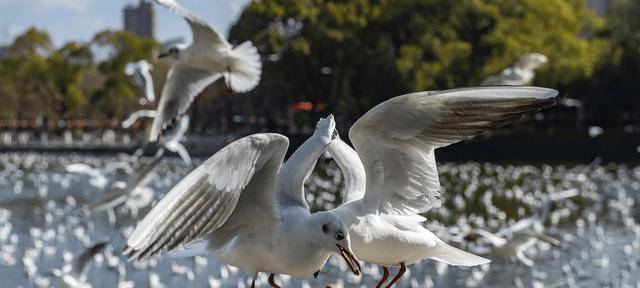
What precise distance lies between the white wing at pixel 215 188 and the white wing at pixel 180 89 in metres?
4.73

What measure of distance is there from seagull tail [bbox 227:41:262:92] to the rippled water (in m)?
1.86

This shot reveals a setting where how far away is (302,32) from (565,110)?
12154 mm

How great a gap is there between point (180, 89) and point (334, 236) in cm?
510

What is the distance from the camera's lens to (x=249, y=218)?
5.73 m

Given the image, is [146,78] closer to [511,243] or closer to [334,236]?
[511,243]

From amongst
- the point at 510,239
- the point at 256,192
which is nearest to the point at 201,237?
the point at 256,192

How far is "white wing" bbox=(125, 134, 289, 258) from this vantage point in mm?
5258

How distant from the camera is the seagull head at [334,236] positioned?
17.9ft

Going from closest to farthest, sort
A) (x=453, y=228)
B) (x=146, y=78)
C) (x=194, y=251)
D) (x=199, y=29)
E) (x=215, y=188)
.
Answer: (x=215, y=188) → (x=194, y=251) → (x=199, y=29) → (x=146, y=78) → (x=453, y=228)

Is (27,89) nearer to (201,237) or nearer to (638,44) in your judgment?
(638,44)

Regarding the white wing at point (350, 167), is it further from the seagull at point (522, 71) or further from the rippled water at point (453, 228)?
the seagull at point (522, 71)

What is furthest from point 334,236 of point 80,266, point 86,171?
point 86,171

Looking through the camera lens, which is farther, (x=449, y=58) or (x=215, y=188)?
(x=449, y=58)

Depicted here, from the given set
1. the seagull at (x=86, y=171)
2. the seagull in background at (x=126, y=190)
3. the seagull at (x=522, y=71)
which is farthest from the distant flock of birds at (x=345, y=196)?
the seagull at (x=86, y=171)
